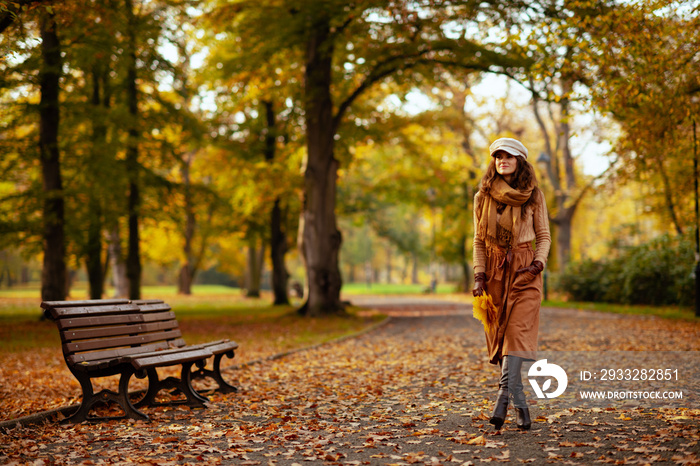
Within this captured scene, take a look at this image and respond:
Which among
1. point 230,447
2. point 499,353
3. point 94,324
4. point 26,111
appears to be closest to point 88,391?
point 94,324

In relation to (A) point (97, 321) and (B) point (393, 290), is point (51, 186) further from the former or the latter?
(B) point (393, 290)

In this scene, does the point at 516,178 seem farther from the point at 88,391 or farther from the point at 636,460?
the point at 88,391

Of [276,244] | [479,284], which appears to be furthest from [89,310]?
[276,244]

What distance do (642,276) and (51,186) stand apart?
17.6 m

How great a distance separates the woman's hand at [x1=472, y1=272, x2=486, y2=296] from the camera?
527 centimetres

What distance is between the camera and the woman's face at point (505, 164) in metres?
5.29

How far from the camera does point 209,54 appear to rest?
2461 centimetres

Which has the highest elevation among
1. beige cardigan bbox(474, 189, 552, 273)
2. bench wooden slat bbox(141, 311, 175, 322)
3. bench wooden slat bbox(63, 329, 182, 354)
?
beige cardigan bbox(474, 189, 552, 273)

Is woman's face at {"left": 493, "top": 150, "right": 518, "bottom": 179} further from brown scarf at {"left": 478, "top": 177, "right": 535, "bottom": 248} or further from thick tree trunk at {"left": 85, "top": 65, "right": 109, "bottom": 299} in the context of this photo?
thick tree trunk at {"left": 85, "top": 65, "right": 109, "bottom": 299}

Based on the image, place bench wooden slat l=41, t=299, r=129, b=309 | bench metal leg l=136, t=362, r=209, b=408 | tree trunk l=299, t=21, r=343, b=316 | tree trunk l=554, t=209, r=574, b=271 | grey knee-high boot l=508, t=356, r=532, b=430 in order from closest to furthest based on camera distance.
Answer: grey knee-high boot l=508, t=356, r=532, b=430
bench wooden slat l=41, t=299, r=129, b=309
bench metal leg l=136, t=362, r=209, b=408
tree trunk l=299, t=21, r=343, b=316
tree trunk l=554, t=209, r=574, b=271

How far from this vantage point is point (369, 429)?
219 inches

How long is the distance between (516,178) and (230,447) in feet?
10.1

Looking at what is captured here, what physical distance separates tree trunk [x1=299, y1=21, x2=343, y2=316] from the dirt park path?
366 inches

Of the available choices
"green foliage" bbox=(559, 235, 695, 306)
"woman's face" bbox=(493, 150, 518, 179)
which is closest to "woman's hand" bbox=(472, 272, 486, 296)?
"woman's face" bbox=(493, 150, 518, 179)
